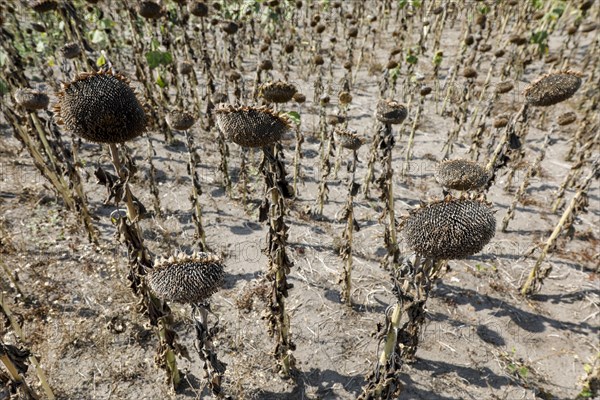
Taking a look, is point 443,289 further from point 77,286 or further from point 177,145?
point 177,145

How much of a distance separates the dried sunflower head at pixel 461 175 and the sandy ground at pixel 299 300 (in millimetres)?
2092

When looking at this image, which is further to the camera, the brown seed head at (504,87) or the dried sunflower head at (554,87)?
the brown seed head at (504,87)

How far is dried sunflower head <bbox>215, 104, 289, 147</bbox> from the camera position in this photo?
97.2 inches

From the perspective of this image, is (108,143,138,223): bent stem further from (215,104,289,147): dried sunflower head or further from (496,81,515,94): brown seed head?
(496,81,515,94): brown seed head

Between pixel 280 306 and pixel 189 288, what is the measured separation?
1371mm

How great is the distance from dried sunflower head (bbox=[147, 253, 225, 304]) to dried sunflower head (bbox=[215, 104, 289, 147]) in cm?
89

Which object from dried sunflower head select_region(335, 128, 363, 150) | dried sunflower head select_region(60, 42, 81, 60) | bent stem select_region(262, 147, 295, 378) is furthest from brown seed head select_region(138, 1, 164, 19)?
bent stem select_region(262, 147, 295, 378)

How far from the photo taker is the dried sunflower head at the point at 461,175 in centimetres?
345

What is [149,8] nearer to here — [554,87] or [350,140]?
[350,140]

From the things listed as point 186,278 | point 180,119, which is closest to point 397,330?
point 186,278

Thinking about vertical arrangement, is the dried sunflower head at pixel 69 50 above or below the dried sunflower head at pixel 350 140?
above

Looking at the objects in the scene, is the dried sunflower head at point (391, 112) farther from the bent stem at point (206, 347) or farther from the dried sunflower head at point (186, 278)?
the bent stem at point (206, 347)

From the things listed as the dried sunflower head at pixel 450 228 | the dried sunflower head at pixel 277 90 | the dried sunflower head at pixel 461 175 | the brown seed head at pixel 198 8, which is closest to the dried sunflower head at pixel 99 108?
the dried sunflower head at pixel 277 90

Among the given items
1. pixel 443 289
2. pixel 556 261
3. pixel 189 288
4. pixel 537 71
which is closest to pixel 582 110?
pixel 537 71
